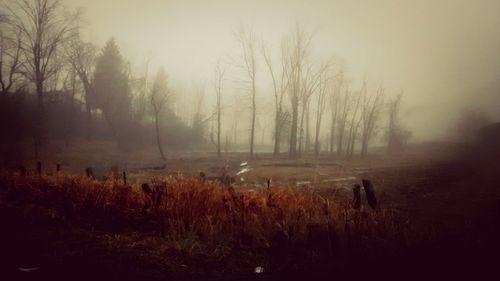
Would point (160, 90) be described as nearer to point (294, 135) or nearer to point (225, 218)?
point (294, 135)

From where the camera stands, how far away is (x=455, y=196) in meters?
12.1

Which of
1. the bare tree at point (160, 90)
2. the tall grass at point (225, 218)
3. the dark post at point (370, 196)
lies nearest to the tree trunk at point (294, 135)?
the bare tree at point (160, 90)

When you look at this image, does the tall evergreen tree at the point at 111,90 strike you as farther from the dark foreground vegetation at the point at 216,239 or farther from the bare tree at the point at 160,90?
the dark foreground vegetation at the point at 216,239

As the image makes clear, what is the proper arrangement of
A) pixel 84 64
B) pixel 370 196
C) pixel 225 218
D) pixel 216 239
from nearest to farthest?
1. pixel 216 239
2. pixel 225 218
3. pixel 370 196
4. pixel 84 64

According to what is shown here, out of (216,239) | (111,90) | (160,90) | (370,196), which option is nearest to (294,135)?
(160,90)

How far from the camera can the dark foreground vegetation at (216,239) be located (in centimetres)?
569

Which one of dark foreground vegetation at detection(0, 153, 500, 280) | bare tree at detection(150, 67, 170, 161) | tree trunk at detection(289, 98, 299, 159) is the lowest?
dark foreground vegetation at detection(0, 153, 500, 280)

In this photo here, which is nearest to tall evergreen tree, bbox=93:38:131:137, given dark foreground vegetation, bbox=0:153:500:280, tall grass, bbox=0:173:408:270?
tall grass, bbox=0:173:408:270

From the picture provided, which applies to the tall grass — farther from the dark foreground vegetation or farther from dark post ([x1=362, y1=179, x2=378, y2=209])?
dark post ([x1=362, y1=179, x2=378, y2=209])

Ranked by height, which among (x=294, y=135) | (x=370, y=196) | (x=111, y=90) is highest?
(x=111, y=90)

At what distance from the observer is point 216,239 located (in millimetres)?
6895

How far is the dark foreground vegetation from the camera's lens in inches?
224

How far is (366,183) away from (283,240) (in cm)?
351

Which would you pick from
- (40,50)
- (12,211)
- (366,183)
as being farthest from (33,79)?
(366,183)
